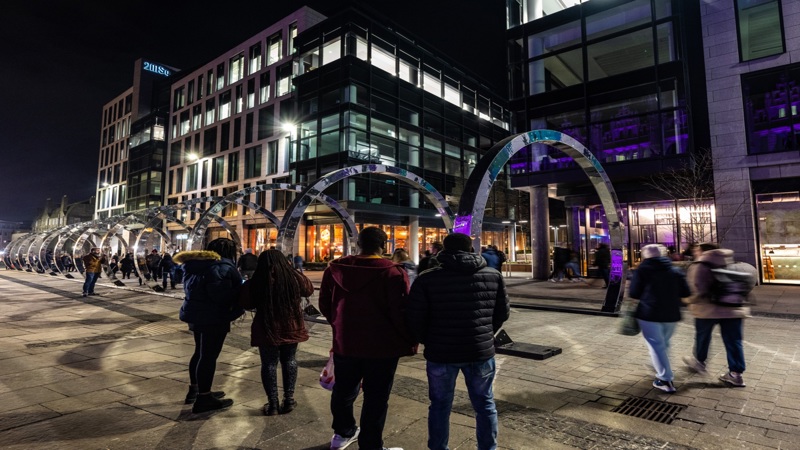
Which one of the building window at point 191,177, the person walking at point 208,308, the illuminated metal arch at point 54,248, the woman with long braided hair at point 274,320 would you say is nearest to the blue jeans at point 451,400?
the woman with long braided hair at point 274,320

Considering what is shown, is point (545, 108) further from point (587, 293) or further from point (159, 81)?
point (159, 81)

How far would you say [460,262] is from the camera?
3.21 m

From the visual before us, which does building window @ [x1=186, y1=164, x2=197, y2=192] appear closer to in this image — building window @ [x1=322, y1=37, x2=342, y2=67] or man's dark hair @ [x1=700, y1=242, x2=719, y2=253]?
building window @ [x1=322, y1=37, x2=342, y2=67]

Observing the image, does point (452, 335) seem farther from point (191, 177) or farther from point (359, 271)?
point (191, 177)

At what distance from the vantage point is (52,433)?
4.00 meters

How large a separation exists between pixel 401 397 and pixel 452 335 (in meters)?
2.20

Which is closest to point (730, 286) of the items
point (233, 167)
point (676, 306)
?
point (676, 306)

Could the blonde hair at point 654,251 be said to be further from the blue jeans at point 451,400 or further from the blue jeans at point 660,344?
the blue jeans at point 451,400

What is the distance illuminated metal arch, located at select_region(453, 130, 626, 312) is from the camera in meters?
7.01

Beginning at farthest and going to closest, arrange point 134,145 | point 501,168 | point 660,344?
point 134,145 < point 501,168 < point 660,344

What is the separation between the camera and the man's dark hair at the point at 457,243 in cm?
332

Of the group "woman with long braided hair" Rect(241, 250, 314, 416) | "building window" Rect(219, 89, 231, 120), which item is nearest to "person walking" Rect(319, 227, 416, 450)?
"woman with long braided hair" Rect(241, 250, 314, 416)

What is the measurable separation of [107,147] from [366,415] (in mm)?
79484

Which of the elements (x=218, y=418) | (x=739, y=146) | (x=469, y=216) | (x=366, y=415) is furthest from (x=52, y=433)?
(x=739, y=146)
